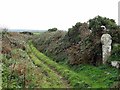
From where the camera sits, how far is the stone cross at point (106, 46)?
24.9m

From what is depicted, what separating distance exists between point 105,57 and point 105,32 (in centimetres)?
331

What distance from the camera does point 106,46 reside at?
25.3 m

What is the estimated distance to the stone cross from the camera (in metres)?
24.9

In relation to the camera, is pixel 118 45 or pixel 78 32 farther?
pixel 78 32

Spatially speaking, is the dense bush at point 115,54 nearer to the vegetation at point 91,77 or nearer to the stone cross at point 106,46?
the stone cross at point 106,46

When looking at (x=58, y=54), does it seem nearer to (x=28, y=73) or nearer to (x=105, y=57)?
(x=105, y=57)

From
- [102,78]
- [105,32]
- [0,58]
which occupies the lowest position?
[102,78]

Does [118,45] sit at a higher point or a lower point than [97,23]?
lower

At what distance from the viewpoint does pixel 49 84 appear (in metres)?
18.3

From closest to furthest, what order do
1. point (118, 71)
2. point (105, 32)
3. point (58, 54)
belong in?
1. point (118, 71)
2. point (105, 32)
3. point (58, 54)

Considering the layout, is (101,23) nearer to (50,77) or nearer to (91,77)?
(91,77)

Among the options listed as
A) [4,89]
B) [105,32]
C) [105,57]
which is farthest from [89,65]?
[4,89]

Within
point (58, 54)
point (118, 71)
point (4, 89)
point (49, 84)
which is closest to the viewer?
point (4, 89)

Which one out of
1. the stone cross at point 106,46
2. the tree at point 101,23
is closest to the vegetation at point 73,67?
the tree at point 101,23
